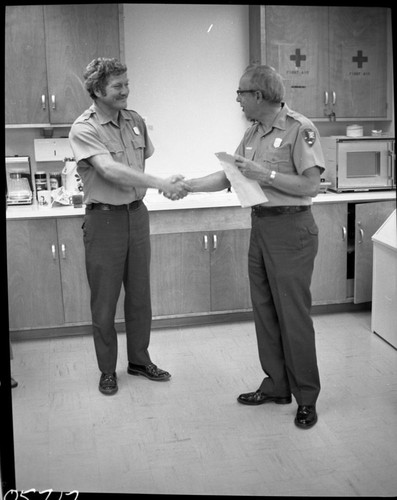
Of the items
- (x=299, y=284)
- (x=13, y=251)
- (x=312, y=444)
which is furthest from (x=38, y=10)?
(x=312, y=444)

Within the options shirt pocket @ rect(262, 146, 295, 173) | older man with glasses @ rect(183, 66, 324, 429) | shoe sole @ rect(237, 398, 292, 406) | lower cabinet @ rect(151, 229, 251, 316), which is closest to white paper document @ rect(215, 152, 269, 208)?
older man with glasses @ rect(183, 66, 324, 429)

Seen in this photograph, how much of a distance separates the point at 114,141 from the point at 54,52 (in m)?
0.40

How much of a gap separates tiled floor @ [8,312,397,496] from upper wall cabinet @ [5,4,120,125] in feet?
2.66

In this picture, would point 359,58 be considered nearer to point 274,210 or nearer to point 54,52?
point 274,210

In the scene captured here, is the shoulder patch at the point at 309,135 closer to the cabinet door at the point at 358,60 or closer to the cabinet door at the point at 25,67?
the cabinet door at the point at 358,60

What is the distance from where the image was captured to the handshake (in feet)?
6.58

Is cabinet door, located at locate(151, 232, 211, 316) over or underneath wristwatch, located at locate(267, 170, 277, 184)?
underneath

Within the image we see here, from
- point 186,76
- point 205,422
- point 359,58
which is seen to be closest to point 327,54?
point 359,58

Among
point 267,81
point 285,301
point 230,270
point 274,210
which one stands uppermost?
point 267,81

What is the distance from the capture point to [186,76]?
2.00 metres

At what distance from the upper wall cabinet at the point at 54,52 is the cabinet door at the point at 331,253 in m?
0.99

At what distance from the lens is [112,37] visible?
6.40 ft

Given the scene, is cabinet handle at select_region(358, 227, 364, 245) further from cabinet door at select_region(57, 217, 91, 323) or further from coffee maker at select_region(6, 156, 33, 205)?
coffee maker at select_region(6, 156, 33, 205)

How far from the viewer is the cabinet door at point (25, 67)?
1.96m
